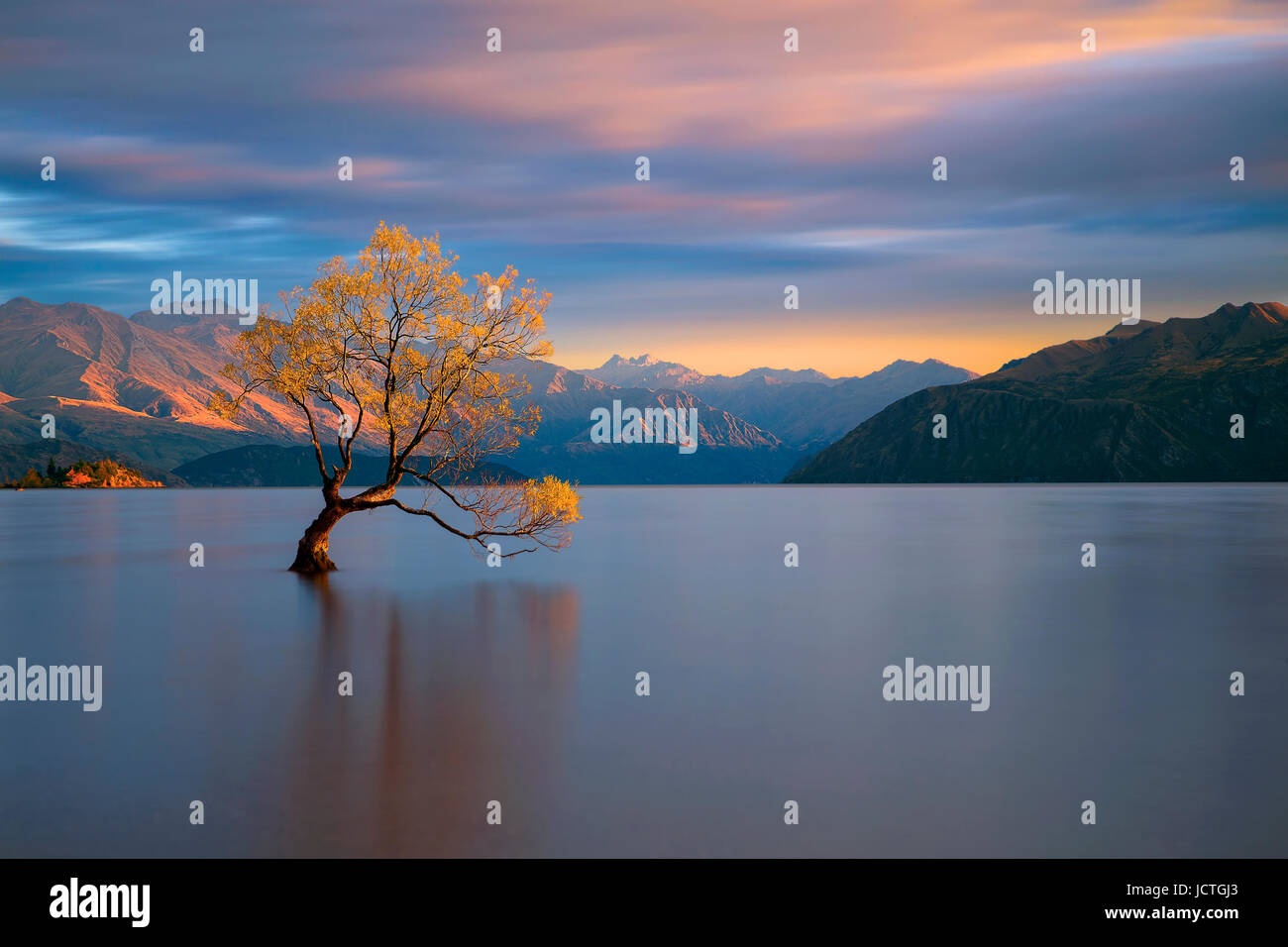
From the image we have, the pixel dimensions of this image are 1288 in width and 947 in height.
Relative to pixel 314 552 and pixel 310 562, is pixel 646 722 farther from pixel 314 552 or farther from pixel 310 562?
pixel 310 562

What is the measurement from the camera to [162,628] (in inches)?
1452

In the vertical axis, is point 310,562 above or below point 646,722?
above

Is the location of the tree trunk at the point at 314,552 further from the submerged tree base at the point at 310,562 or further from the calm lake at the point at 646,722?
the calm lake at the point at 646,722

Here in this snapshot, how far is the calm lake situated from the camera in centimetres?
1455

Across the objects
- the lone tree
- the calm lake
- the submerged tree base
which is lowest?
the calm lake

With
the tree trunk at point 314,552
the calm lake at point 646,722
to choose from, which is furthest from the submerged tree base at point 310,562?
the calm lake at point 646,722

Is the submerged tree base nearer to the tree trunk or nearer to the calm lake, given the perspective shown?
the tree trunk

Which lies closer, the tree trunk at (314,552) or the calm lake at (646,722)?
the calm lake at (646,722)

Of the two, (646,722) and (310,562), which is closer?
(646,722)

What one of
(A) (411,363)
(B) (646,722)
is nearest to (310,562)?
(A) (411,363)

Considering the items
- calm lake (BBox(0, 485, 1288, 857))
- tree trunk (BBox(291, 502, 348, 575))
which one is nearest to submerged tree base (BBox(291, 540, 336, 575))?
tree trunk (BBox(291, 502, 348, 575))

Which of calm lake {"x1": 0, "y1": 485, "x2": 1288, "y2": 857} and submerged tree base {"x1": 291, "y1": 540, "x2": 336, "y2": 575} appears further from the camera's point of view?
submerged tree base {"x1": 291, "y1": 540, "x2": 336, "y2": 575}

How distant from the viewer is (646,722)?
2147 cm

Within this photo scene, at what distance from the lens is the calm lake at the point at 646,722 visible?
14.6 metres
